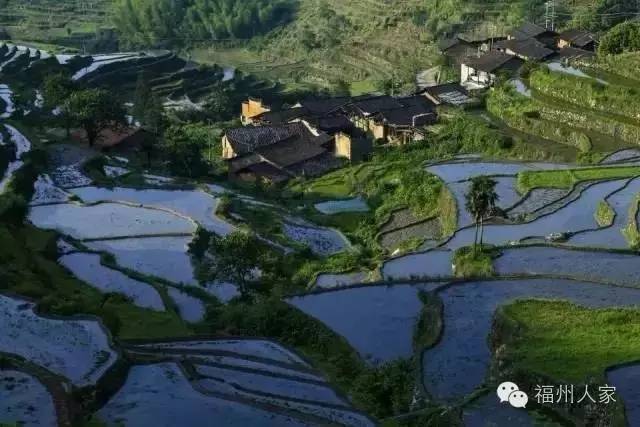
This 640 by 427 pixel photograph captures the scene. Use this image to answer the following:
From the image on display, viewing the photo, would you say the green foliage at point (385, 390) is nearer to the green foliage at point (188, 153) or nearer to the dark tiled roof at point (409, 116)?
the green foliage at point (188, 153)

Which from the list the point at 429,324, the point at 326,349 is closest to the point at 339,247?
the point at 429,324

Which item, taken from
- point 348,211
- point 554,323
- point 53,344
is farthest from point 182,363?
point 348,211

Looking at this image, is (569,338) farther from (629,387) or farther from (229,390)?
(229,390)

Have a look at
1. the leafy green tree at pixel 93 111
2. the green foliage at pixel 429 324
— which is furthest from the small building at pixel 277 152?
the green foliage at pixel 429 324

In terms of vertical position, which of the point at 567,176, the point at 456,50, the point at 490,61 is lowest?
the point at 456,50

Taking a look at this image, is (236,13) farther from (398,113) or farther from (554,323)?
(554,323)

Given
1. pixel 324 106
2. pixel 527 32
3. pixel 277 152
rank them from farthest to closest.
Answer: pixel 527 32 → pixel 324 106 → pixel 277 152
